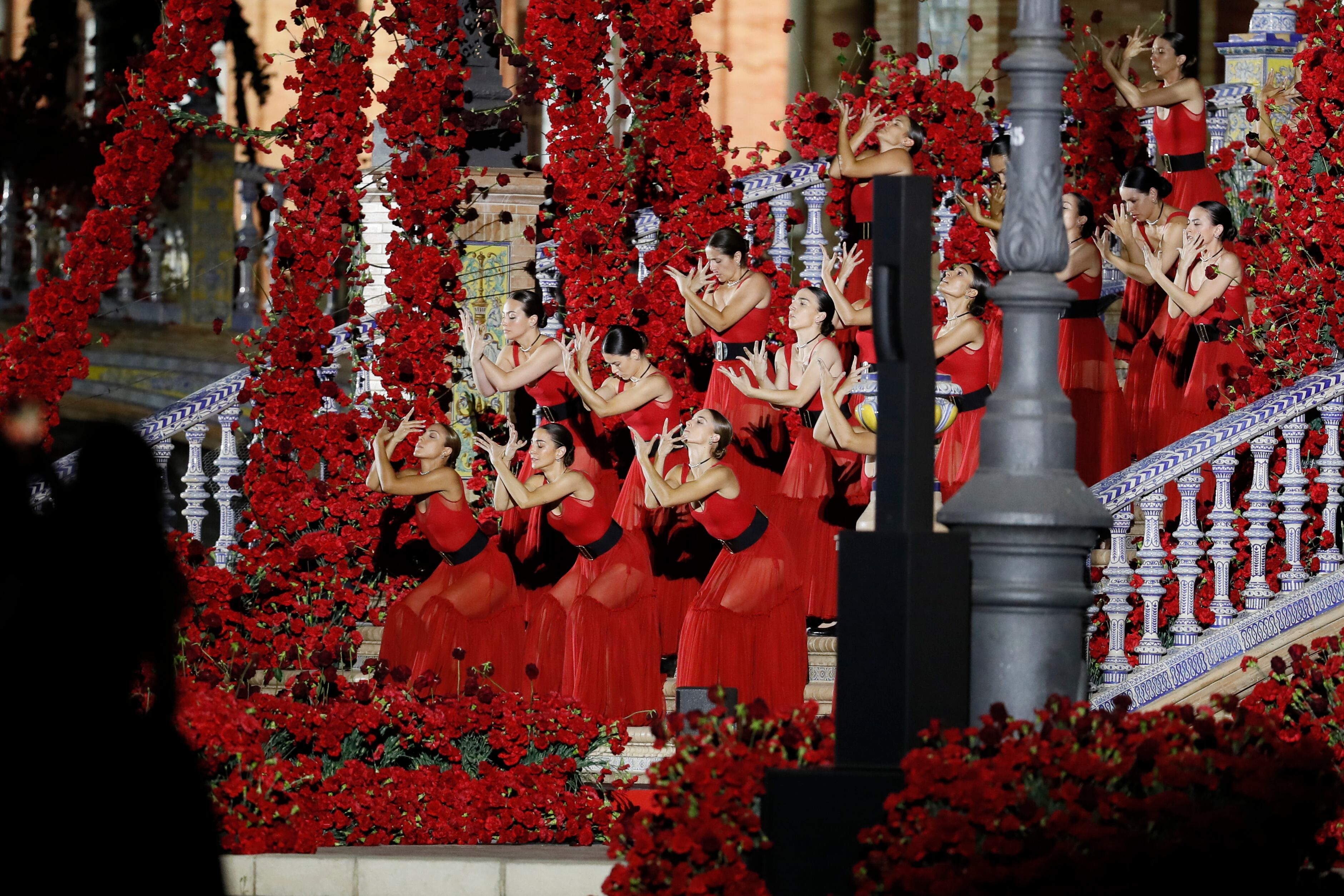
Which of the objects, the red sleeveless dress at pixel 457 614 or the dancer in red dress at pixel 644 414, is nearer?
the red sleeveless dress at pixel 457 614

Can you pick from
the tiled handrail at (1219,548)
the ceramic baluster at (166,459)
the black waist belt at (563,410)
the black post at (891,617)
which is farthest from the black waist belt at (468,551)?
the black post at (891,617)

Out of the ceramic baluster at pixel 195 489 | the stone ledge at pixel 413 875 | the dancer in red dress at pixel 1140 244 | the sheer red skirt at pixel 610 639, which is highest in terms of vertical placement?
the dancer in red dress at pixel 1140 244

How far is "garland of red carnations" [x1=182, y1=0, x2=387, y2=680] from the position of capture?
11070 mm

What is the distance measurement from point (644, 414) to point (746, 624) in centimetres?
159

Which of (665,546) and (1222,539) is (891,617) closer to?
(1222,539)

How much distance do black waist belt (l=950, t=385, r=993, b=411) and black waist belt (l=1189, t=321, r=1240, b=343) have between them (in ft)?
3.94

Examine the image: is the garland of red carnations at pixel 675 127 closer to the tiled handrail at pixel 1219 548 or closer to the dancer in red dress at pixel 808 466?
the dancer in red dress at pixel 808 466

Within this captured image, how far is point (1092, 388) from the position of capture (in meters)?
11.9

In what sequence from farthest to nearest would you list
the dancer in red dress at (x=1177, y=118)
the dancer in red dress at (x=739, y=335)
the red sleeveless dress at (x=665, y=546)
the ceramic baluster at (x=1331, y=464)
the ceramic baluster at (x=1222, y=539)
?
1. the dancer in red dress at (x=1177, y=118)
2. the dancer in red dress at (x=739, y=335)
3. the red sleeveless dress at (x=665, y=546)
4. the ceramic baluster at (x=1331, y=464)
5. the ceramic baluster at (x=1222, y=539)

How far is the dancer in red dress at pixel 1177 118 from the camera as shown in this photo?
42.0 feet

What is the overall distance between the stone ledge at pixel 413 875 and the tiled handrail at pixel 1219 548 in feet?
8.93

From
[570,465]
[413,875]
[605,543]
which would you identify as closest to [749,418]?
[570,465]

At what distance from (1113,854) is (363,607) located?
18.3 ft

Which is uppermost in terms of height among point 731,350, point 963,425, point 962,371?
point 731,350
